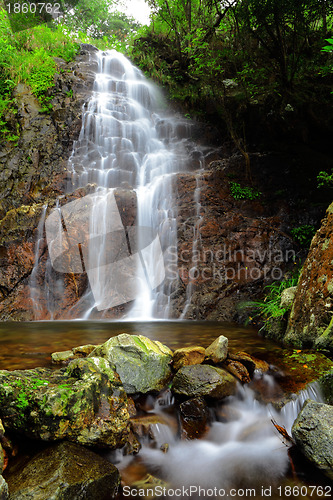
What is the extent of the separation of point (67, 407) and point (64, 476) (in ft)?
1.52

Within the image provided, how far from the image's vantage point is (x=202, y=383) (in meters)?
2.99

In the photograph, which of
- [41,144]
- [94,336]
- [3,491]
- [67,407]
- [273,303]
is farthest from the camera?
[41,144]

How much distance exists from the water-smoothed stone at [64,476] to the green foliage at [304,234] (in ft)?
24.4

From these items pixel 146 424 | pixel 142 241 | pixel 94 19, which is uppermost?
pixel 94 19

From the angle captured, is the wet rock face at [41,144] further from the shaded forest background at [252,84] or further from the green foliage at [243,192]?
the green foliage at [243,192]

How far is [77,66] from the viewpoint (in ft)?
44.3

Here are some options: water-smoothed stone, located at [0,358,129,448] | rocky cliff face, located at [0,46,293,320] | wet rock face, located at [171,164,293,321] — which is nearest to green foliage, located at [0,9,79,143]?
rocky cliff face, located at [0,46,293,320]

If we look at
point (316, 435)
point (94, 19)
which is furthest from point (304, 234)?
point (94, 19)

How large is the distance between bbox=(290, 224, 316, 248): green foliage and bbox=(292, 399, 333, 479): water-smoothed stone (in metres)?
6.24

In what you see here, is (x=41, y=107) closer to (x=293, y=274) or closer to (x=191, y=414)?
(x=293, y=274)

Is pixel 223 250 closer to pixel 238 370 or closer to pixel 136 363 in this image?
pixel 238 370

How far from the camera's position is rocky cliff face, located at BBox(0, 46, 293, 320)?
7664mm

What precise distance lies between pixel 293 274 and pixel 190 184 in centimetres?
422

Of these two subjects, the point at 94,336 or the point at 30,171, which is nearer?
the point at 94,336
